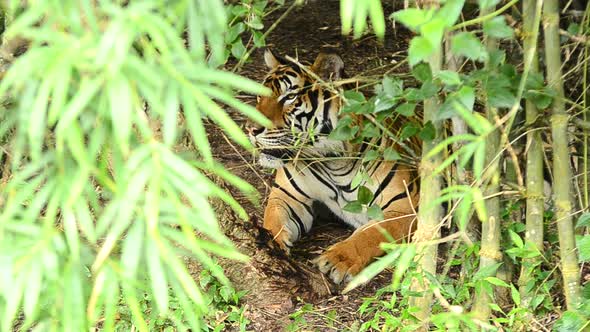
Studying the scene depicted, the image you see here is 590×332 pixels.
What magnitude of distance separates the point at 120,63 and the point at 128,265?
367mm

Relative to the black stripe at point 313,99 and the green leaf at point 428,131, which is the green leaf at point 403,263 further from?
the black stripe at point 313,99

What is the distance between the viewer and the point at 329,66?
438cm

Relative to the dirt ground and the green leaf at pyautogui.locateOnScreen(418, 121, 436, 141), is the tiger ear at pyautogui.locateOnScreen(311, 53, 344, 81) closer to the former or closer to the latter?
the dirt ground

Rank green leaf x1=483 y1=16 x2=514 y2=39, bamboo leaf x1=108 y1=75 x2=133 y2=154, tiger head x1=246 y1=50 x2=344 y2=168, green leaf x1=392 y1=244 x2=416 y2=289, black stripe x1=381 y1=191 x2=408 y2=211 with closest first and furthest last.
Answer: bamboo leaf x1=108 y1=75 x2=133 y2=154 < green leaf x1=392 y1=244 x2=416 y2=289 < green leaf x1=483 y1=16 x2=514 y2=39 < tiger head x1=246 y1=50 x2=344 y2=168 < black stripe x1=381 y1=191 x2=408 y2=211

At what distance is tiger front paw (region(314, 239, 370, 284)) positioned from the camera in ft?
13.4

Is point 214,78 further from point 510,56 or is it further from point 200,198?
point 510,56

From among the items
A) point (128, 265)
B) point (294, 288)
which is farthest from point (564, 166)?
point (128, 265)

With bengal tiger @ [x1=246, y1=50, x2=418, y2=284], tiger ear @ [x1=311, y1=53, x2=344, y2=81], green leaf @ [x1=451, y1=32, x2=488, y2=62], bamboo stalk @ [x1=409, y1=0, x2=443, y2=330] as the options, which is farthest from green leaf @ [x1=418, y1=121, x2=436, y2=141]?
tiger ear @ [x1=311, y1=53, x2=344, y2=81]

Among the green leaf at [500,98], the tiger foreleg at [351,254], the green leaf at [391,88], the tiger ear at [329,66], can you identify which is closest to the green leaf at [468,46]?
the green leaf at [500,98]

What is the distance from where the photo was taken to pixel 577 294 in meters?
2.93

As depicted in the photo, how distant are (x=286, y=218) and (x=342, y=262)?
65 cm

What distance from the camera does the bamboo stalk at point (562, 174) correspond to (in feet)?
9.34

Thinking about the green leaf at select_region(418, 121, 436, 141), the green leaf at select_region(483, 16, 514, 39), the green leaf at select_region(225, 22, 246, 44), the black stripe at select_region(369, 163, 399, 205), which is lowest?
the black stripe at select_region(369, 163, 399, 205)

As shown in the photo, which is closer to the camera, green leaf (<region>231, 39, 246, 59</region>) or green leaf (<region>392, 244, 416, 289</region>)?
green leaf (<region>392, 244, 416, 289</region>)
